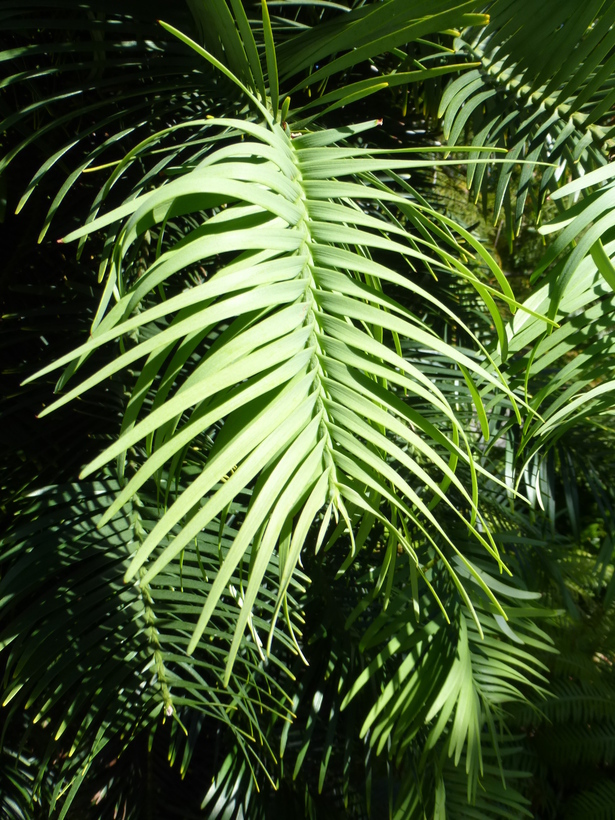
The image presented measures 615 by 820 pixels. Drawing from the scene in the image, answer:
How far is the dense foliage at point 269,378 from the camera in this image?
0.23m

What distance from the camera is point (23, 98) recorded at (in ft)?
1.88

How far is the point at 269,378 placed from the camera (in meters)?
0.22

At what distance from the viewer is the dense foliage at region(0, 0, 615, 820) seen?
232 millimetres

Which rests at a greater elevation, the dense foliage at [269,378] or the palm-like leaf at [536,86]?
the palm-like leaf at [536,86]

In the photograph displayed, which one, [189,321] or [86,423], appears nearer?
[189,321]

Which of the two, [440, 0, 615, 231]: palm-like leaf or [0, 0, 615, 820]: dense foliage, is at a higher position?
[440, 0, 615, 231]: palm-like leaf

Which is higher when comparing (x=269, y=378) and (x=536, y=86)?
(x=536, y=86)

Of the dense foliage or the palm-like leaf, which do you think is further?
the palm-like leaf

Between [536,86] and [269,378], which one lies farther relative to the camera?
[536,86]

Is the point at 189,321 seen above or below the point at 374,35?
below

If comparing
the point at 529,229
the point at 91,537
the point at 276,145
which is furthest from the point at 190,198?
the point at 529,229

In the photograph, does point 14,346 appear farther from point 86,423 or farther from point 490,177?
point 490,177

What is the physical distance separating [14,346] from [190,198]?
45cm

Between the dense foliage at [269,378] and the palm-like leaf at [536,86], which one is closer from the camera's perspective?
the dense foliage at [269,378]
